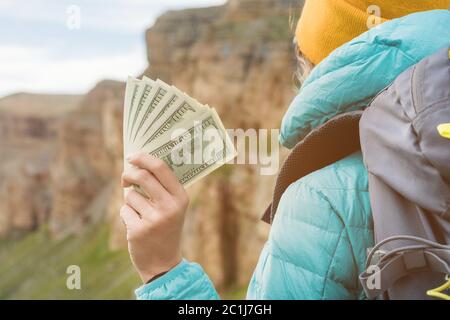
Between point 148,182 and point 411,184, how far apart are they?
560mm

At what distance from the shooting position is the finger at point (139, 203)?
5.09 feet

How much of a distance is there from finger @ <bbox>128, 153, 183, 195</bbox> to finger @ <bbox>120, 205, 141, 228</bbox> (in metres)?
0.10

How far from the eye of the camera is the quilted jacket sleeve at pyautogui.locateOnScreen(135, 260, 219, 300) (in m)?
1.52

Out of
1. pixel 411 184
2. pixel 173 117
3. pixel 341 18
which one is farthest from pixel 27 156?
pixel 411 184

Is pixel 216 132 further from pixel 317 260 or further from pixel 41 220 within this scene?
pixel 41 220

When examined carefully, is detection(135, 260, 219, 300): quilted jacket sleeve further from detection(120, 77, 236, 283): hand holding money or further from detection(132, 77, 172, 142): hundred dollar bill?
detection(132, 77, 172, 142): hundred dollar bill

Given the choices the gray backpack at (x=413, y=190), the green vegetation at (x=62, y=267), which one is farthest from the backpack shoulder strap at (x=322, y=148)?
the green vegetation at (x=62, y=267)

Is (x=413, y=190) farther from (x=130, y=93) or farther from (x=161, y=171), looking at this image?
(x=130, y=93)

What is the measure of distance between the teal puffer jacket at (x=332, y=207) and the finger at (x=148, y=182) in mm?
166

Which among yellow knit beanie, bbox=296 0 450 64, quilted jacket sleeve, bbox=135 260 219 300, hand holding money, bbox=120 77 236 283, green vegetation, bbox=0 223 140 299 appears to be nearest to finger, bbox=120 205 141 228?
hand holding money, bbox=120 77 236 283

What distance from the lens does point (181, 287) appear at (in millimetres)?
1527

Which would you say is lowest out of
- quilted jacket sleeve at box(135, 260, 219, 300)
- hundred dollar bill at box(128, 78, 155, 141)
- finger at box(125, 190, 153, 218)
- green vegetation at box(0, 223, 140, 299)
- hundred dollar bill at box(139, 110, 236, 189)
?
green vegetation at box(0, 223, 140, 299)

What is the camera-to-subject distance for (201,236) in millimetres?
33531

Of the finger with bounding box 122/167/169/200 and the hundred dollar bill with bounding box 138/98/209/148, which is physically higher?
the hundred dollar bill with bounding box 138/98/209/148
